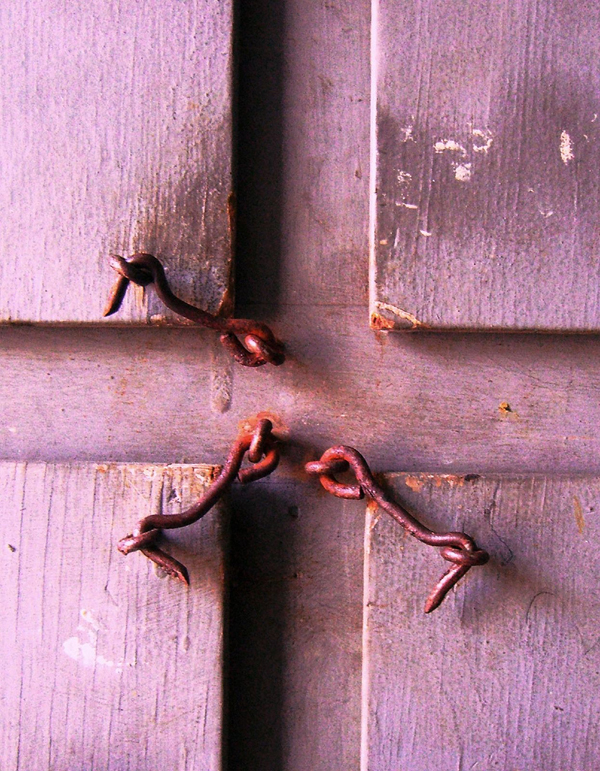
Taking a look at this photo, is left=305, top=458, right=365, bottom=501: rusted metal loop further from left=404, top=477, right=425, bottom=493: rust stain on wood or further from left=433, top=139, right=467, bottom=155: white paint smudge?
left=433, top=139, right=467, bottom=155: white paint smudge

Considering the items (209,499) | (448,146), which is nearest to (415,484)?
(209,499)

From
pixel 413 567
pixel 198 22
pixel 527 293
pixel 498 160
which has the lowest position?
pixel 413 567

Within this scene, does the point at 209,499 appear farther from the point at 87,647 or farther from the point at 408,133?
the point at 408,133

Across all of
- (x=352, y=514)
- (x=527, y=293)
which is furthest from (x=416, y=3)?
(x=352, y=514)

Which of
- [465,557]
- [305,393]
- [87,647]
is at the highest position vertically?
[305,393]

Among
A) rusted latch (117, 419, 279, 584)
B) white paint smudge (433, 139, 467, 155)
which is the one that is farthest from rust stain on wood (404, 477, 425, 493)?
white paint smudge (433, 139, 467, 155)

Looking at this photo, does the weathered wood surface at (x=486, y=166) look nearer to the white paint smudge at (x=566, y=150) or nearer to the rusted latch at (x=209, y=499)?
the white paint smudge at (x=566, y=150)

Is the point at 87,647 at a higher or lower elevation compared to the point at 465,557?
lower

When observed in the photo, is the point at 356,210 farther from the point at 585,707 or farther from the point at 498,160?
the point at 585,707
